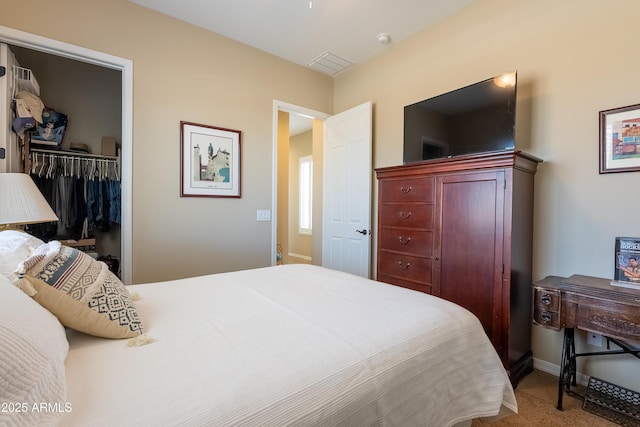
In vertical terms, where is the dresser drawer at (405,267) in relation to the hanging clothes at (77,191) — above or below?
below

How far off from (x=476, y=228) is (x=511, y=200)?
0.92ft

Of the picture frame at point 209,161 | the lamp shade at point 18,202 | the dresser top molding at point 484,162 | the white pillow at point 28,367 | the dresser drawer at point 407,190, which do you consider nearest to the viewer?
the white pillow at point 28,367

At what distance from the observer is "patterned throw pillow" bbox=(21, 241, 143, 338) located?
0.84 m

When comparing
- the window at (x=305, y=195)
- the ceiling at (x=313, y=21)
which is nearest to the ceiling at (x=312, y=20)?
the ceiling at (x=313, y=21)

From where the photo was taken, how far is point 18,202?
1.67 meters

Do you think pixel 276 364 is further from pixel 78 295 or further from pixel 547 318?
pixel 547 318

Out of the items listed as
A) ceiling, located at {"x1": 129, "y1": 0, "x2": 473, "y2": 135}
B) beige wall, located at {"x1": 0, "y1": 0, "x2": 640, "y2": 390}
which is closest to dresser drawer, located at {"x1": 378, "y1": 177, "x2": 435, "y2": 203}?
beige wall, located at {"x1": 0, "y1": 0, "x2": 640, "y2": 390}

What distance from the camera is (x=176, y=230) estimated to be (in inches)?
105

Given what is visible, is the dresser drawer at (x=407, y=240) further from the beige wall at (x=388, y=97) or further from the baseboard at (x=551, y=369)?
the baseboard at (x=551, y=369)

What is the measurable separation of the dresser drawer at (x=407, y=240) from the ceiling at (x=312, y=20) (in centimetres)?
192

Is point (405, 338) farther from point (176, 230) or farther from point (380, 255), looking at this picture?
point (176, 230)

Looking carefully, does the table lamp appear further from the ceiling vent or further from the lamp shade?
the ceiling vent

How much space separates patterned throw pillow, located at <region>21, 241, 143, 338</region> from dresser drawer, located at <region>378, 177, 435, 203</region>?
1991mm

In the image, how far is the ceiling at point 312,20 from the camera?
2.44 metres
